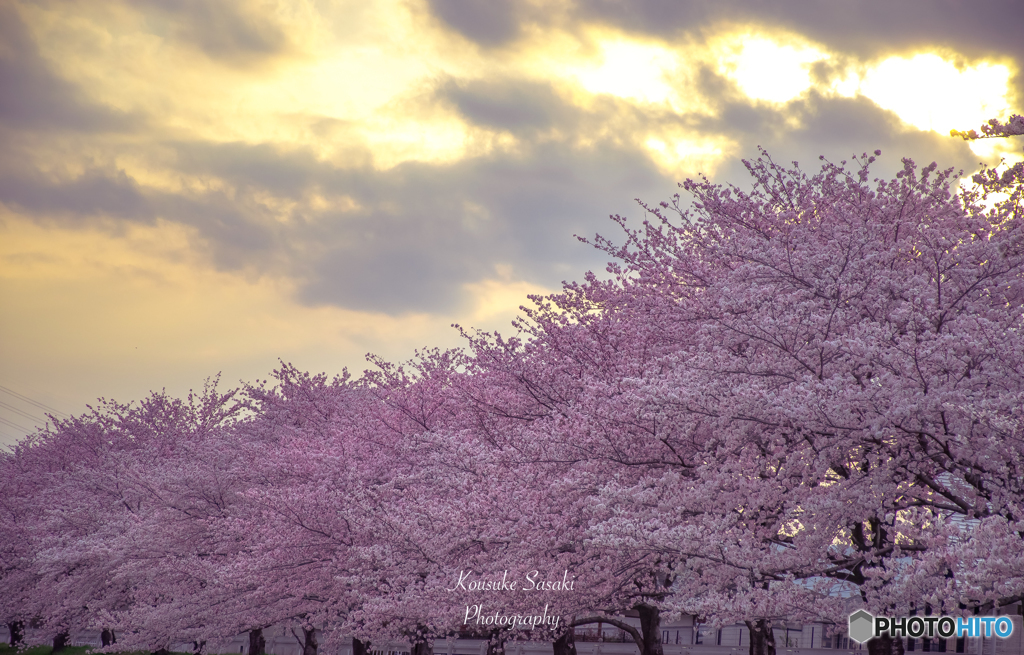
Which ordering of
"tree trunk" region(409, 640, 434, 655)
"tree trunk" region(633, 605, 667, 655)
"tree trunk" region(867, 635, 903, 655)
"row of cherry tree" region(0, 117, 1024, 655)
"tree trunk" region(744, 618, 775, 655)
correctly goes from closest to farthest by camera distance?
"row of cherry tree" region(0, 117, 1024, 655) → "tree trunk" region(867, 635, 903, 655) → "tree trunk" region(633, 605, 667, 655) → "tree trunk" region(409, 640, 434, 655) → "tree trunk" region(744, 618, 775, 655)

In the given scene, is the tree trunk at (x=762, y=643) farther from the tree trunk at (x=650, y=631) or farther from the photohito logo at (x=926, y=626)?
the photohito logo at (x=926, y=626)

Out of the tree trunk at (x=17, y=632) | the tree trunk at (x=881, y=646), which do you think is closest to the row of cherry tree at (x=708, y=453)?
the tree trunk at (x=881, y=646)

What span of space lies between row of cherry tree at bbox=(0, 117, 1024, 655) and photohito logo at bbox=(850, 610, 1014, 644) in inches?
8.7

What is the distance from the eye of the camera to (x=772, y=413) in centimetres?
1021

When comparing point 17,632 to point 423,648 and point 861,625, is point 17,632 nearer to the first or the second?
point 423,648

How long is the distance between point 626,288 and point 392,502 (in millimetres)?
6467

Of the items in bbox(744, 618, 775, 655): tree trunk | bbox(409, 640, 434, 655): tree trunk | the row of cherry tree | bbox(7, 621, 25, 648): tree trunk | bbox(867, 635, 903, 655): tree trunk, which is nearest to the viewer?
the row of cherry tree

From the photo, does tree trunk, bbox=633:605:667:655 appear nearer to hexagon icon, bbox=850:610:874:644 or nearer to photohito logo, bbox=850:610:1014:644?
hexagon icon, bbox=850:610:874:644

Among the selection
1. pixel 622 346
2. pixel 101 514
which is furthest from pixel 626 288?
pixel 101 514

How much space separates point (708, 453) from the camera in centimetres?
1195

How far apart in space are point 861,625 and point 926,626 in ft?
2.34

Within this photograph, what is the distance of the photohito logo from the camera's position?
9742 mm

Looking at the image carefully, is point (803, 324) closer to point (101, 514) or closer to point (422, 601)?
point (422, 601)

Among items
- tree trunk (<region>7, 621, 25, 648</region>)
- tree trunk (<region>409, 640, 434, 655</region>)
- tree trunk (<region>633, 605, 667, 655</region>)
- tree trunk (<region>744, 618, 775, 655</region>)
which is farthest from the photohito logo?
tree trunk (<region>7, 621, 25, 648</region>)
